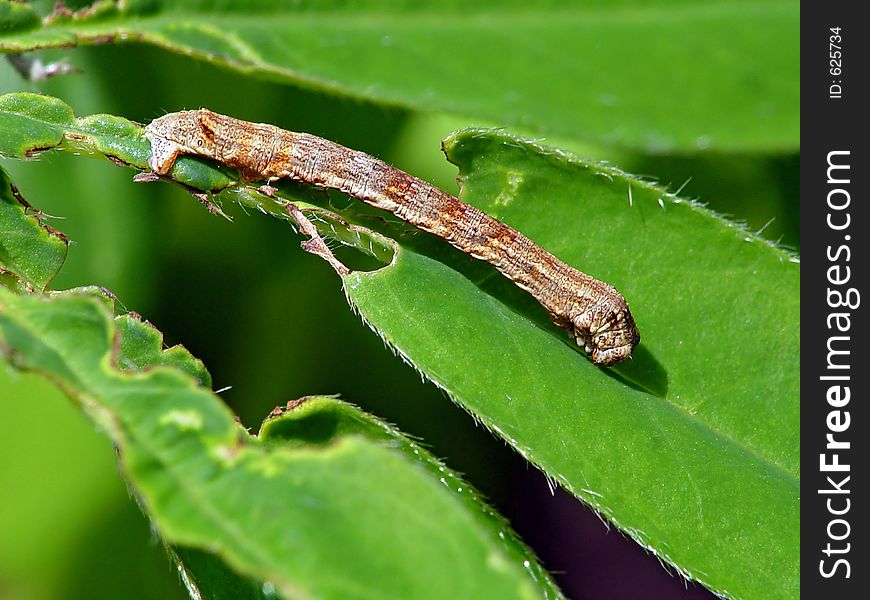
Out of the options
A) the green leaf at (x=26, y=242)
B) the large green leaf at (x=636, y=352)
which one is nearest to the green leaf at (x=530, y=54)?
the large green leaf at (x=636, y=352)

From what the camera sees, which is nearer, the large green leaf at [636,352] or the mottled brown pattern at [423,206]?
the large green leaf at [636,352]

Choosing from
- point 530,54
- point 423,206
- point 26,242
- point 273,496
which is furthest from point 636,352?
point 26,242

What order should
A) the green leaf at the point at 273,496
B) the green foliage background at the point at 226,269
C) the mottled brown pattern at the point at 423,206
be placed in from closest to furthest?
the green leaf at the point at 273,496 → the mottled brown pattern at the point at 423,206 → the green foliage background at the point at 226,269

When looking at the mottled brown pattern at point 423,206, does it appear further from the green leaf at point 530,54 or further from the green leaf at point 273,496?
the green leaf at point 273,496

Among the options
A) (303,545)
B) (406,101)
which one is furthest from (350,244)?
(303,545)

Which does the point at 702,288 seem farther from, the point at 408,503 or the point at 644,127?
the point at 408,503

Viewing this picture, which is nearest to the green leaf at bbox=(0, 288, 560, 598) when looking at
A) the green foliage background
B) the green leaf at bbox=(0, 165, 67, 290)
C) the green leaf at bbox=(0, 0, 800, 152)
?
the green leaf at bbox=(0, 165, 67, 290)
